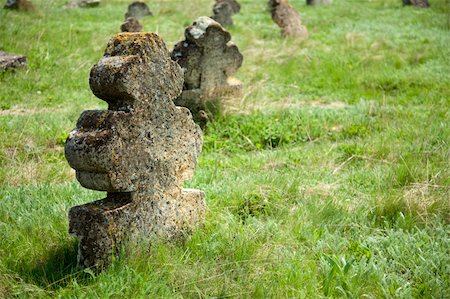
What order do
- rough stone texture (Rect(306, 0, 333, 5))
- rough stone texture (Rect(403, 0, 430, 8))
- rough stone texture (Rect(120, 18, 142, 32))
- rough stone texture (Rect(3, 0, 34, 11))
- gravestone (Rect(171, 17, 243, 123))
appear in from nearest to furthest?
1. gravestone (Rect(171, 17, 243, 123))
2. rough stone texture (Rect(120, 18, 142, 32))
3. rough stone texture (Rect(3, 0, 34, 11))
4. rough stone texture (Rect(403, 0, 430, 8))
5. rough stone texture (Rect(306, 0, 333, 5))

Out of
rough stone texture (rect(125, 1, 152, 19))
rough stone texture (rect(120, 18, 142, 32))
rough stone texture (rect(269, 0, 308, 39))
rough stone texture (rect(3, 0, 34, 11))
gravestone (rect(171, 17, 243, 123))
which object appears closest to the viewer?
gravestone (rect(171, 17, 243, 123))

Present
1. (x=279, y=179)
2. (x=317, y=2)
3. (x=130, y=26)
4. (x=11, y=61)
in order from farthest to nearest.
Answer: (x=317, y=2) → (x=130, y=26) → (x=11, y=61) → (x=279, y=179)

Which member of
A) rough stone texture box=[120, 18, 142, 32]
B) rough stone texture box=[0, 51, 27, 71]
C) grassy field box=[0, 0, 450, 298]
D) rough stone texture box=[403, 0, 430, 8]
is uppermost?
rough stone texture box=[120, 18, 142, 32]

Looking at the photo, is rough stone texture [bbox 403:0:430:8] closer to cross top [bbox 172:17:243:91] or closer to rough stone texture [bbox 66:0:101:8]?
rough stone texture [bbox 66:0:101:8]

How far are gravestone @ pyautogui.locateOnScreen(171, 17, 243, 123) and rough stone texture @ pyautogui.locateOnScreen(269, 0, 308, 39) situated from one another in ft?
21.6

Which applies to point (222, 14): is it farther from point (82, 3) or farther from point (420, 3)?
point (420, 3)

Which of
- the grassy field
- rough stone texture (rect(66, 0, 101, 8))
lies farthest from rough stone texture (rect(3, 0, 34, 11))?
rough stone texture (rect(66, 0, 101, 8))

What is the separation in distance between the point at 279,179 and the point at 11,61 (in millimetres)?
7199

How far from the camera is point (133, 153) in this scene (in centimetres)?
374

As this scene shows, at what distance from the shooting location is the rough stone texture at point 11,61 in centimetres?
1038

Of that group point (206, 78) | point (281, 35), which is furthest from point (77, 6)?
point (206, 78)

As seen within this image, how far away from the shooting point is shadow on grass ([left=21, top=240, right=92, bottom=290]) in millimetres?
3377

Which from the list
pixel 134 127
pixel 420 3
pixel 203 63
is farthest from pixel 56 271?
pixel 420 3

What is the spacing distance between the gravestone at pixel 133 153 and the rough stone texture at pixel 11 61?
723 centimetres
